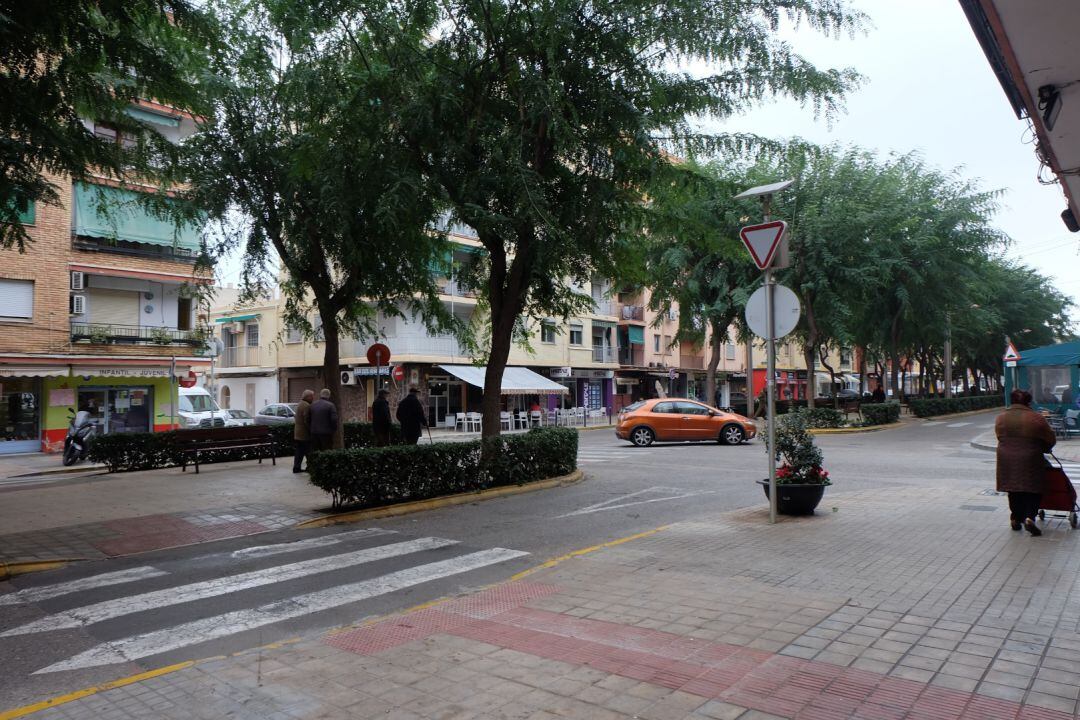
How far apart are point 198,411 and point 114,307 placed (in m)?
5.96

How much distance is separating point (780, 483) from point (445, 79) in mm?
7659

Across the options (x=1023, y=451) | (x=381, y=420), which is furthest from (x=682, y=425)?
(x=1023, y=451)

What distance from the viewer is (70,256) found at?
24.4m

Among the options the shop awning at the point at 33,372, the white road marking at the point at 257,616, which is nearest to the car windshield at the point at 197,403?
the shop awning at the point at 33,372

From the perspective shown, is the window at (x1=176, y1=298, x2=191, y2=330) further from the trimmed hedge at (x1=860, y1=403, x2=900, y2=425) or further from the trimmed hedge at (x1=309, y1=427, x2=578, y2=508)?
the trimmed hedge at (x1=860, y1=403, x2=900, y2=425)

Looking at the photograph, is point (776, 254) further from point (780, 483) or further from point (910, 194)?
point (910, 194)

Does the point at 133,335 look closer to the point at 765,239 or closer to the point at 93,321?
the point at 93,321

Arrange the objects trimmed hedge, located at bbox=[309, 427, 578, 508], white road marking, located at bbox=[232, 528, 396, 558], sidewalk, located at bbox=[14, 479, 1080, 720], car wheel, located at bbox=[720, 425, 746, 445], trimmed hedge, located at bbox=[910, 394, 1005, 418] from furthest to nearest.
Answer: trimmed hedge, located at bbox=[910, 394, 1005, 418]
car wheel, located at bbox=[720, 425, 746, 445]
trimmed hedge, located at bbox=[309, 427, 578, 508]
white road marking, located at bbox=[232, 528, 396, 558]
sidewalk, located at bbox=[14, 479, 1080, 720]

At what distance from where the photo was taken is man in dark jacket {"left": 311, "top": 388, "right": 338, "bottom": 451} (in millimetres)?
13711

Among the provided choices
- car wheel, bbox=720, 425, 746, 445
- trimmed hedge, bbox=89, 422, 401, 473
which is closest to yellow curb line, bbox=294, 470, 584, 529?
trimmed hedge, bbox=89, 422, 401, 473

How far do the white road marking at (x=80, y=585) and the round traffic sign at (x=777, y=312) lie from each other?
6829mm

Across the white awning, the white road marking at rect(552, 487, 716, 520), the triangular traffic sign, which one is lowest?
the white road marking at rect(552, 487, 716, 520)

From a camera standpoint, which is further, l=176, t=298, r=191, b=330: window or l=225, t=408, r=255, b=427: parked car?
l=225, t=408, r=255, b=427: parked car

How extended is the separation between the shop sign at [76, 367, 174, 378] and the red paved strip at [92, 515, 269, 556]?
1823cm
